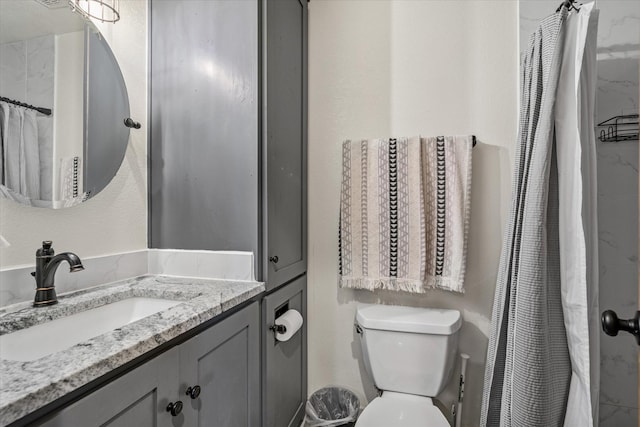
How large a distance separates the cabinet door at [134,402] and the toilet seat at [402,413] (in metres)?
0.69

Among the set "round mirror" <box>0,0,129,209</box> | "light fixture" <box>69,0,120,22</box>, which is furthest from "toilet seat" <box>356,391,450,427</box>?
"light fixture" <box>69,0,120,22</box>

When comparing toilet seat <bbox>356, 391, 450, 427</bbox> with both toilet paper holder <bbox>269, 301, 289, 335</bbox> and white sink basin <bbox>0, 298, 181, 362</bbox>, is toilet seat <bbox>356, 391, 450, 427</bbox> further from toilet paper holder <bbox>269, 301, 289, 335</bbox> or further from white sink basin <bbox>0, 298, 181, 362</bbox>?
white sink basin <bbox>0, 298, 181, 362</bbox>

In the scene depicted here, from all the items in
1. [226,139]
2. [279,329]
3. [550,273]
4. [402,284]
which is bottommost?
[279,329]

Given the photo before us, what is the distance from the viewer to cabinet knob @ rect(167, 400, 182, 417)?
737 mm

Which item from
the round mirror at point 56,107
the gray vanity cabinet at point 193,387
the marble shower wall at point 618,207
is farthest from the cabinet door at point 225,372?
the marble shower wall at point 618,207

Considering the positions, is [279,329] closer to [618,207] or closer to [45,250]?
[45,250]

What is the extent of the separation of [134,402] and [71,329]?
386 mm

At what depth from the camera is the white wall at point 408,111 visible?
144 cm

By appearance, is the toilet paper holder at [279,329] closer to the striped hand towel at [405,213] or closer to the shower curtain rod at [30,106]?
the striped hand towel at [405,213]

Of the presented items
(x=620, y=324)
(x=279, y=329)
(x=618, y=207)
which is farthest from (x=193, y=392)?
(x=618, y=207)

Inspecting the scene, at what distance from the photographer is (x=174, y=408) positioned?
0.74 meters

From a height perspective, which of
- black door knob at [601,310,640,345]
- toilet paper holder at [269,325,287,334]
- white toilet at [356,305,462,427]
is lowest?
white toilet at [356,305,462,427]

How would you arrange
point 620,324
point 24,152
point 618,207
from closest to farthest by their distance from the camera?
point 620,324 < point 24,152 < point 618,207

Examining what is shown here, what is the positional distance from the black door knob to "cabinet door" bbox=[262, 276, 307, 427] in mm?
955
